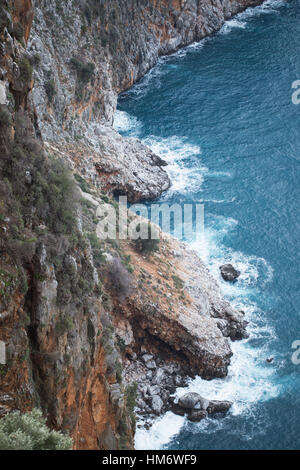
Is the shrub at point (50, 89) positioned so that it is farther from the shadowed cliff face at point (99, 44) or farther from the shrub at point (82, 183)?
the shrub at point (82, 183)

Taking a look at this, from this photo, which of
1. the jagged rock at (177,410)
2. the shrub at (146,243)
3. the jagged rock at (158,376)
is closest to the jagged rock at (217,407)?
the jagged rock at (177,410)

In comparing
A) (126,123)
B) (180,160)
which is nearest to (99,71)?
(126,123)

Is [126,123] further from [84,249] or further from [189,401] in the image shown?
[84,249]

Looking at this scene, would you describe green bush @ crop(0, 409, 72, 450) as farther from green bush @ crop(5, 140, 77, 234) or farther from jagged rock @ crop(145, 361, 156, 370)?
jagged rock @ crop(145, 361, 156, 370)

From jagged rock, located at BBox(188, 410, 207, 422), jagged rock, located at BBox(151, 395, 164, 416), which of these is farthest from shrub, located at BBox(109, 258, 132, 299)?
jagged rock, located at BBox(188, 410, 207, 422)

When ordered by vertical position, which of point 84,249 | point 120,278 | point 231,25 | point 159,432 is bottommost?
point 159,432

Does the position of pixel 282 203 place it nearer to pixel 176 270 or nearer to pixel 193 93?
pixel 176 270
